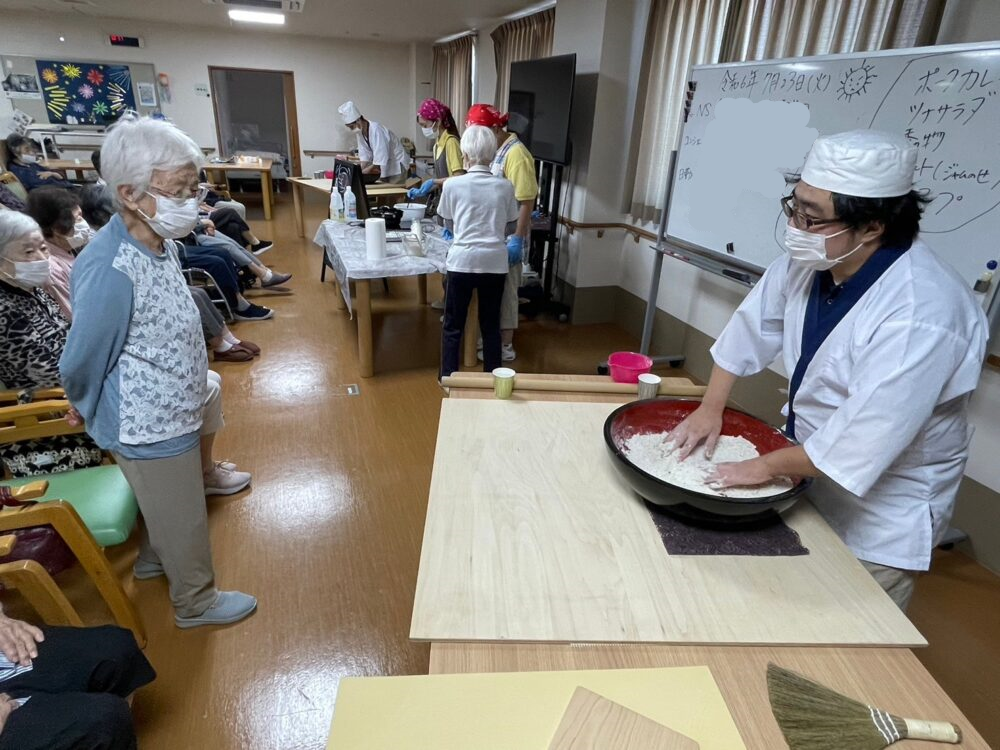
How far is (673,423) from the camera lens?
1.26 metres

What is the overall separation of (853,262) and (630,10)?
3382mm

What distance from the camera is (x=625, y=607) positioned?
821mm

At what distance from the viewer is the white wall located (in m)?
7.63

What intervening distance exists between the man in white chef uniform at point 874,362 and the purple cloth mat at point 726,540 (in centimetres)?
9

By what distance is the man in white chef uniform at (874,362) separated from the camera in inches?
34.9

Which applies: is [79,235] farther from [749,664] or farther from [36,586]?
[749,664]

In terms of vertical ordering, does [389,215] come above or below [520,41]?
below

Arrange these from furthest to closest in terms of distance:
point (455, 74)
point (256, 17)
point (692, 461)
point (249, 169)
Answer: point (455, 74), point (249, 169), point (256, 17), point (692, 461)

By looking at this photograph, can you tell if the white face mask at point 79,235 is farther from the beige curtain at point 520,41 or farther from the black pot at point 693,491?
the beige curtain at point 520,41

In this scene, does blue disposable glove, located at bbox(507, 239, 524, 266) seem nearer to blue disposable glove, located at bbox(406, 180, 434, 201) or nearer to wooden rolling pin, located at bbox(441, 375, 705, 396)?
blue disposable glove, located at bbox(406, 180, 434, 201)

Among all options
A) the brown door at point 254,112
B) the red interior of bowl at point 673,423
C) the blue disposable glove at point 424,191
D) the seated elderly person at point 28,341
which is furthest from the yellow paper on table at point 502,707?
the brown door at point 254,112

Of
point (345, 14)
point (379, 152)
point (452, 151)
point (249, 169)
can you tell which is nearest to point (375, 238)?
point (452, 151)

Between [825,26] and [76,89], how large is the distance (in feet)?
31.4

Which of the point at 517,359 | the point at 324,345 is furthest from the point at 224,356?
the point at 517,359
